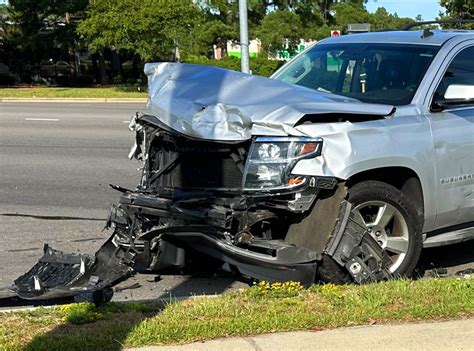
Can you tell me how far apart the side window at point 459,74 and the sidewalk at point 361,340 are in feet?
6.94

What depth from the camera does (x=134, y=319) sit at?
14.5ft

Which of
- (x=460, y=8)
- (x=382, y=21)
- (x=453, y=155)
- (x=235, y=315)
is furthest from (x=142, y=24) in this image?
(x=382, y=21)

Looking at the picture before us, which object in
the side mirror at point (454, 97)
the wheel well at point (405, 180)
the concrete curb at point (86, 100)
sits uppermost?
the side mirror at point (454, 97)

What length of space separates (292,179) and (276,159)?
0.18m

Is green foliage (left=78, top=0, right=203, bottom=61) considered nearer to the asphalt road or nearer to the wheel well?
the asphalt road

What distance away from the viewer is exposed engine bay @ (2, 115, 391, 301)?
4.88 metres

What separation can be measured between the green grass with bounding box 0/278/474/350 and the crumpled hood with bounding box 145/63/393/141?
44.9 inches

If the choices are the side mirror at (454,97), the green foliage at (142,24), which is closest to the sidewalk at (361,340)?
the side mirror at (454,97)

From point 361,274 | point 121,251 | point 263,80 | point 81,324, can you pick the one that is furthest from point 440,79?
point 81,324

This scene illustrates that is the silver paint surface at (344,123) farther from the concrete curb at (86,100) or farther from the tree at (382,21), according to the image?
the tree at (382,21)

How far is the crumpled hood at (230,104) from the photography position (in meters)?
4.94

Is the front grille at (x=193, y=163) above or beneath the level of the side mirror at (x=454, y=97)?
beneath

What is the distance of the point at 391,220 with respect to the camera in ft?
17.6

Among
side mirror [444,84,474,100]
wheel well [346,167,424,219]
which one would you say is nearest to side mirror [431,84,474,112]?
side mirror [444,84,474,100]
